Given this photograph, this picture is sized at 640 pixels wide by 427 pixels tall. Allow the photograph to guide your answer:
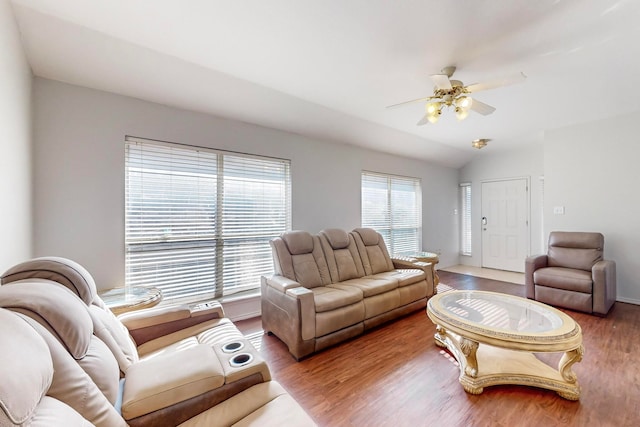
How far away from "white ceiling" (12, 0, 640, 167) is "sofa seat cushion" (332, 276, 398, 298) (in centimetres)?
218

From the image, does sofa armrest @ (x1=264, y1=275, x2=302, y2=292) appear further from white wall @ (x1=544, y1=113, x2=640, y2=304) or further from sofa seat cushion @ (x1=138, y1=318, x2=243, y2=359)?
white wall @ (x1=544, y1=113, x2=640, y2=304)

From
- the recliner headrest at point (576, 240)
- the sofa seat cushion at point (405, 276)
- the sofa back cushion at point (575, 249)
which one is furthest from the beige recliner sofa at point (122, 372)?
the recliner headrest at point (576, 240)

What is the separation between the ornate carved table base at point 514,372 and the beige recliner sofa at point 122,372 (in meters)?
1.53

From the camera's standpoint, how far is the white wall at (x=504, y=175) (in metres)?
5.18

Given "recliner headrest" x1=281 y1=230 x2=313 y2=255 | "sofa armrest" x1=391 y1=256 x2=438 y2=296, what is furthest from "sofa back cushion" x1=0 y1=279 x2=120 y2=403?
"sofa armrest" x1=391 y1=256 x2=438 y2=296

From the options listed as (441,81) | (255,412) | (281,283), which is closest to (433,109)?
(441,81)

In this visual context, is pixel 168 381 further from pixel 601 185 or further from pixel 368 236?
pixel 601 185

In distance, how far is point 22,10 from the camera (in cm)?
169

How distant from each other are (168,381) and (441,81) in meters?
2.74

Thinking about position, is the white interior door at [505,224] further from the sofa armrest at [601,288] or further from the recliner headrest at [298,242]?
the recliner headrest at [298,242]

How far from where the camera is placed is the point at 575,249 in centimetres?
378

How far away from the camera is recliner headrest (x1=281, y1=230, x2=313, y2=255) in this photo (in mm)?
3031

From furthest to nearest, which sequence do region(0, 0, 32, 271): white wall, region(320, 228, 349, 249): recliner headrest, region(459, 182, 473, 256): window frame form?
1. region(459, 182, 473, 256): window frame
2. region(320, 228, 349, 249): recliner headrest
3. region(0, 0, 32, 271): white wall

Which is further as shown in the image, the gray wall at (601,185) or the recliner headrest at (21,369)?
the gray wall at (601,185)
